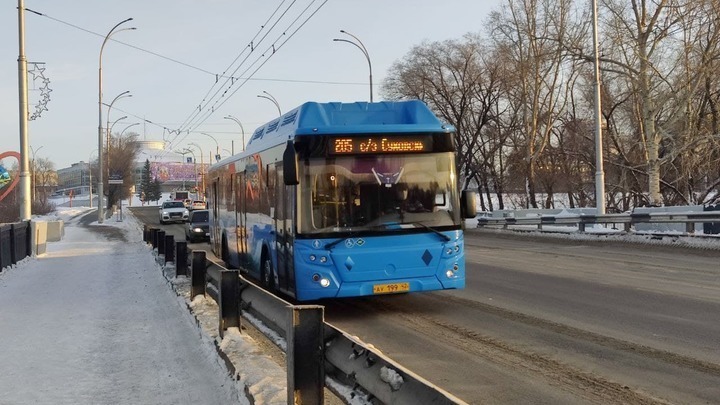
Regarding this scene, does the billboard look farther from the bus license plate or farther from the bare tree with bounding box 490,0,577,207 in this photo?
the bus license plate

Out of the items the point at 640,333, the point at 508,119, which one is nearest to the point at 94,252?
the point at 640,333

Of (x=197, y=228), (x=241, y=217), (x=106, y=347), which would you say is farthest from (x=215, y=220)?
(x=197, y=228)

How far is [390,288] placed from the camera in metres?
9.52

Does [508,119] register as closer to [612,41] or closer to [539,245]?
[612,41]

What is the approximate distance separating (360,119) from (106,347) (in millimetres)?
4733

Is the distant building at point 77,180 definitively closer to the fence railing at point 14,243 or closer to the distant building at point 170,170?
the distant building at point 170,170

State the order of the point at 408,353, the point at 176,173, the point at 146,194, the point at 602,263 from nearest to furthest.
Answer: the point at 408,353
the point at 602,263
the point at 146,194
the point at 176,173

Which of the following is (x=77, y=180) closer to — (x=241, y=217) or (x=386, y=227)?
(x=241, y=217)

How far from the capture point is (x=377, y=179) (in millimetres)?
9664

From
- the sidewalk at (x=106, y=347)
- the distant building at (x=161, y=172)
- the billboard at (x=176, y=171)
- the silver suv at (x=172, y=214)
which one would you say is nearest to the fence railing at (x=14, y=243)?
the sidewalk at (x=106, y=347)

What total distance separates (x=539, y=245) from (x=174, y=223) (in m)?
34.9

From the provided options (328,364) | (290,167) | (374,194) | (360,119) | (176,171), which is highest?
(176,171)

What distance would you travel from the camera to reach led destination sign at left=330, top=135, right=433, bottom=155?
964 centimetres

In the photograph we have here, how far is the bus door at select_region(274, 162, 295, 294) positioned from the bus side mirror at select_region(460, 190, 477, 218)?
2539 millimetres
